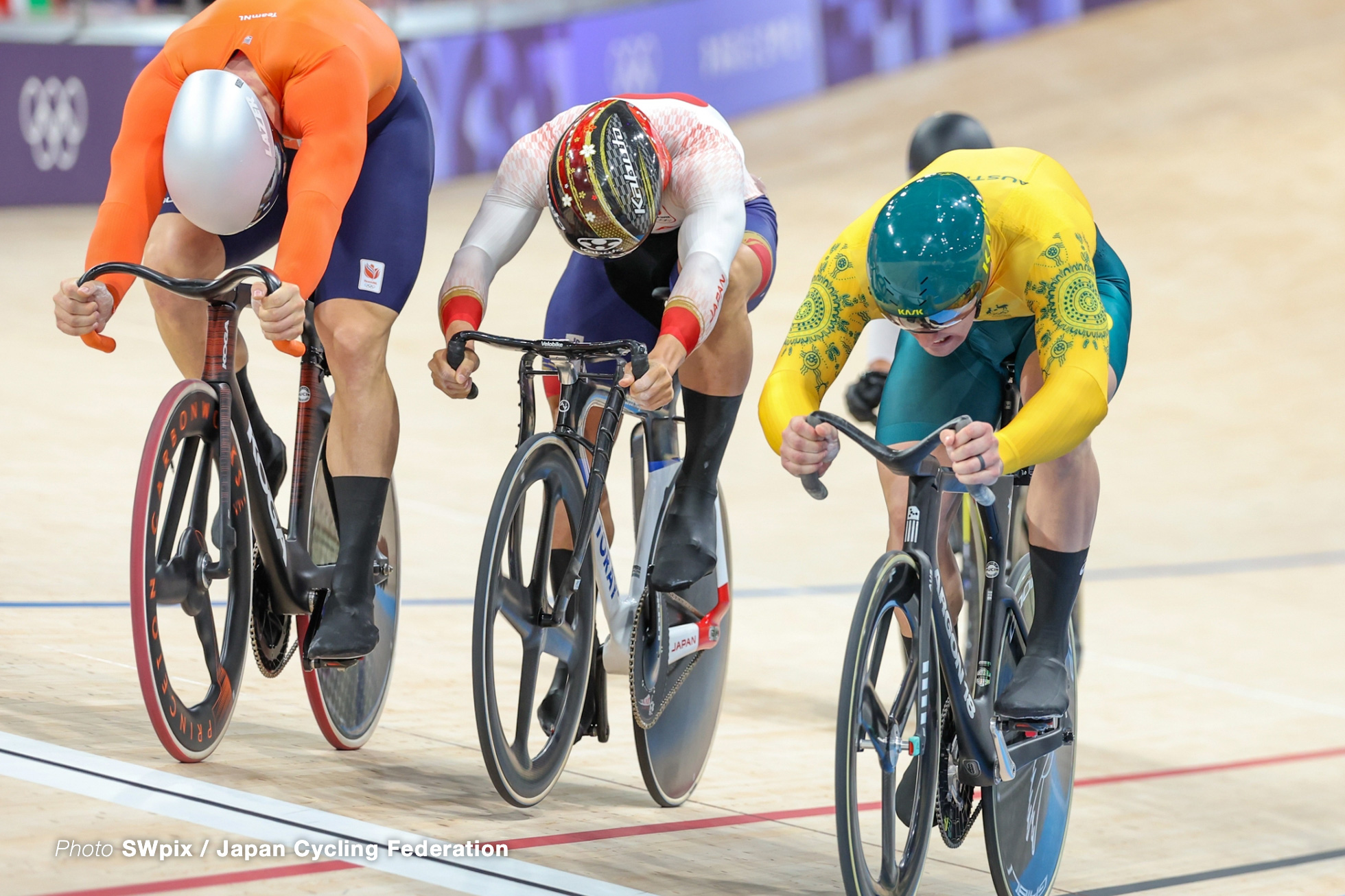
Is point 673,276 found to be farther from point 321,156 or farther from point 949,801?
point 949,801

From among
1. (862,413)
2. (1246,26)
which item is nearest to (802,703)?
(862,413)

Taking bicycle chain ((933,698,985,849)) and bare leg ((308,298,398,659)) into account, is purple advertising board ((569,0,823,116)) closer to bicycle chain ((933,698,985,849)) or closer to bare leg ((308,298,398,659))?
bare leg ((308,298,398,659))

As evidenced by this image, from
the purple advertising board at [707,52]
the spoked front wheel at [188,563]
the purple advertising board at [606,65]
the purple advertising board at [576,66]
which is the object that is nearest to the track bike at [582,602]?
the spoked front wheel at [188,563]

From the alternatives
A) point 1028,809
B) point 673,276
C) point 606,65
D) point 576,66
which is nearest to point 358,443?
point 673,276

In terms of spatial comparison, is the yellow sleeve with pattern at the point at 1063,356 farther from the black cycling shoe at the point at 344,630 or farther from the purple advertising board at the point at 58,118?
the purple advertising board at the point at 58,118

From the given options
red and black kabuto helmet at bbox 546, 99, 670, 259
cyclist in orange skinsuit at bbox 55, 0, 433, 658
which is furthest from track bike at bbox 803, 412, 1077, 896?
cyclist in orange skinsuit at bbox 55, 0, 433, 658

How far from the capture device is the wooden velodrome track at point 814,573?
2859 mm

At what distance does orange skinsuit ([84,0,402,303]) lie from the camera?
2.82 meters

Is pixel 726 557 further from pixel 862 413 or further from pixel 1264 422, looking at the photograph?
pixel 1264 422

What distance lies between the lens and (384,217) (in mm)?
3016

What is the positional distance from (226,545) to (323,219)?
58 cm

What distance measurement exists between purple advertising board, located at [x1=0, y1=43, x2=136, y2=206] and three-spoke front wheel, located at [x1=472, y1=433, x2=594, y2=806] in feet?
24.5

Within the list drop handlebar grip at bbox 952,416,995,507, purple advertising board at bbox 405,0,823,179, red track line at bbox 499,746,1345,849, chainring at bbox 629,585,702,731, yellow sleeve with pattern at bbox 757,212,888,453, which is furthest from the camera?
purple advertising board at bbox 405,0,823,179

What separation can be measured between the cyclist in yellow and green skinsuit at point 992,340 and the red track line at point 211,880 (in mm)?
935
